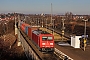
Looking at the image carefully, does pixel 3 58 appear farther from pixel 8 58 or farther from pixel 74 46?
pixel 74 46

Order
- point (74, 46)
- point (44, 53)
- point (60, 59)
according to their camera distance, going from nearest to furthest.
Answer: point (60, 59), point (44, 53), point (74, 46)

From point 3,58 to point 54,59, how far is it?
12947 mm

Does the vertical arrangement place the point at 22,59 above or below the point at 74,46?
below

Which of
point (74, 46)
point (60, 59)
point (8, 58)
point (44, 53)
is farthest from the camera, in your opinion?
point (8, 58)

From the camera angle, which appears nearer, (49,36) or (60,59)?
(60,59)

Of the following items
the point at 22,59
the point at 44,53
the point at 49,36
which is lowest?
the point at 22,59

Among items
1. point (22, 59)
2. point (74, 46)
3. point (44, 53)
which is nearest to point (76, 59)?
point (44, 53)

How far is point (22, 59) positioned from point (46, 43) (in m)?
7.47

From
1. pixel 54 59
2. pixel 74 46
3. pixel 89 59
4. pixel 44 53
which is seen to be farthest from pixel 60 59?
pixel 74 46

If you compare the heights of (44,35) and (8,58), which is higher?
(44,35)

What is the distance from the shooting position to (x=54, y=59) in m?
19.8

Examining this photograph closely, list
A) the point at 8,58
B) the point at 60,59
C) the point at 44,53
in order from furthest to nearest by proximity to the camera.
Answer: the point at 8,58
the point at 44,53
the point at 60,59

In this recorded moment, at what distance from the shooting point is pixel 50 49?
980 inches

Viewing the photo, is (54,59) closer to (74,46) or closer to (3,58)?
(74,46)
